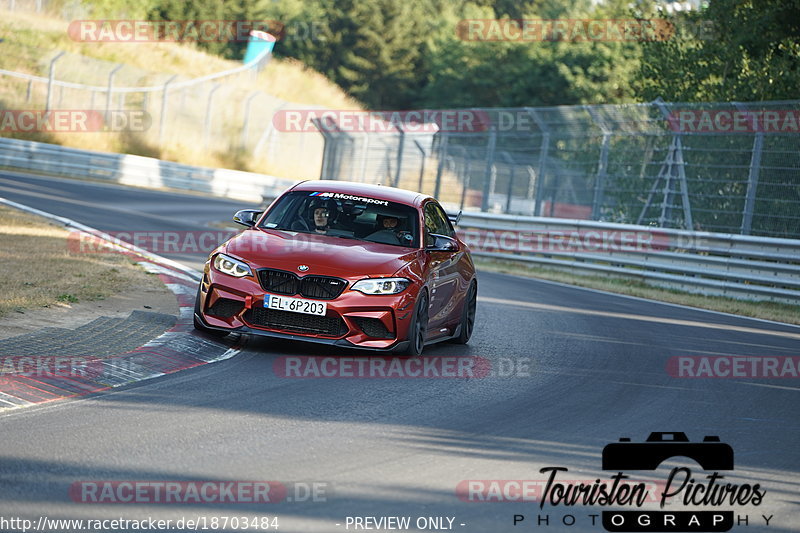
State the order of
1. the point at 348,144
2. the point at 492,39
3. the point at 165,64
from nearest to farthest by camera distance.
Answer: the point at 348,144
the point at 165,64
the point at 492,39

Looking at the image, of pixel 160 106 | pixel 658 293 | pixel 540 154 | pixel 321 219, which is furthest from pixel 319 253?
pixel 160 106

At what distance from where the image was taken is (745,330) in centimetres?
1528

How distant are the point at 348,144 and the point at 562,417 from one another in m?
25.0

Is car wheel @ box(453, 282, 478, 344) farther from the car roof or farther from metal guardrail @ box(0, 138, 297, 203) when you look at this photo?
metal guardrail @ box(0, 138, 297, 203)

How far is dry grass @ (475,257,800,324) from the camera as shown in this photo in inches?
704

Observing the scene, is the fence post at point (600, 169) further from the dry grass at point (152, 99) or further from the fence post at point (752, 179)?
the dry grass at point (152, 99)

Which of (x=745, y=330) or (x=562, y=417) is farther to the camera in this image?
(x=745, y=330)

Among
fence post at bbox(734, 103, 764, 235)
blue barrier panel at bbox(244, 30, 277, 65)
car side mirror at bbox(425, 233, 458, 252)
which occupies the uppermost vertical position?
blue barrier panel at bbox(244, 30, 277, 65)

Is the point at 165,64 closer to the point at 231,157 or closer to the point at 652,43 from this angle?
the point at 231,157

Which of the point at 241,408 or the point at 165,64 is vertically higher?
the point at 165,64

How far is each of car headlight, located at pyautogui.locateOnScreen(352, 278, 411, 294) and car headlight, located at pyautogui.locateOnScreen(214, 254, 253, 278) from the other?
94cm

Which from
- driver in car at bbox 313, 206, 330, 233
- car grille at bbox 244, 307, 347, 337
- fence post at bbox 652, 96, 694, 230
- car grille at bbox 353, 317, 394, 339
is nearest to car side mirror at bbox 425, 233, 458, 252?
driver in car at bbox 313, 206, 330, 233

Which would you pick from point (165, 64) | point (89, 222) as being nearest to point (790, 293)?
point (89, 222)

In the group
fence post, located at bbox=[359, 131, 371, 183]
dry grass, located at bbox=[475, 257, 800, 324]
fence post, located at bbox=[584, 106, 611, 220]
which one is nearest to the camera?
dry grass, located at bbox=[475, 257, 800, 324]
